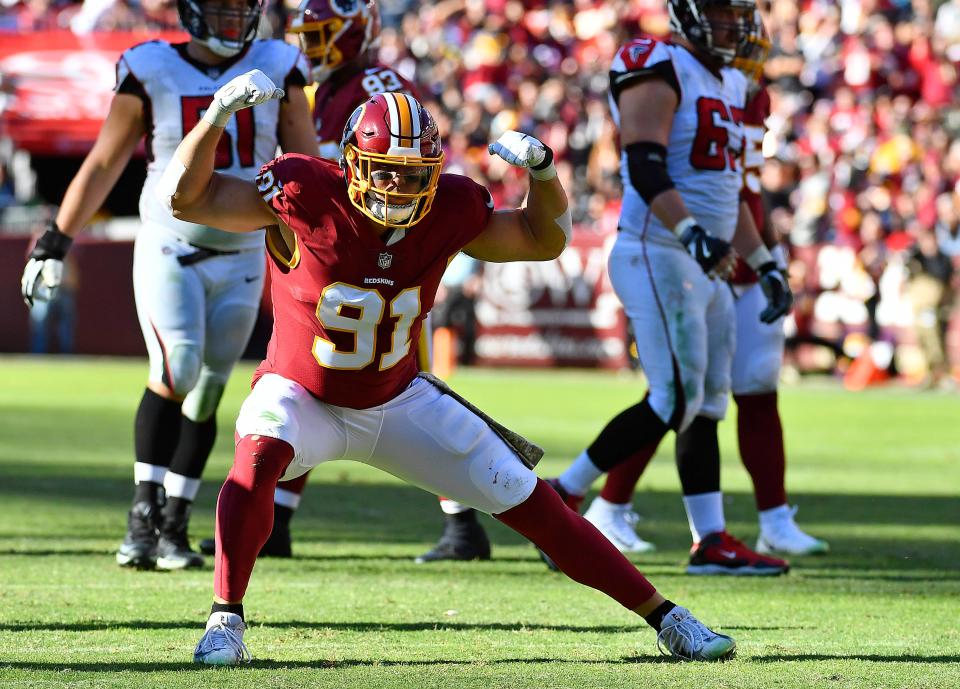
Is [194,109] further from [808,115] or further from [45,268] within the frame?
[808,115]

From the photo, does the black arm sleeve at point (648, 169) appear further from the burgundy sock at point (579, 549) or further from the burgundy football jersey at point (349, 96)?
the burgundy sock at point (579, 549)

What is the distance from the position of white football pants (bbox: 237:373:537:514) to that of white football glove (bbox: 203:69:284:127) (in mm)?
714

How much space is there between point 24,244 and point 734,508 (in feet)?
44.0

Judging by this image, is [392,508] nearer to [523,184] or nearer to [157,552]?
[157,552]

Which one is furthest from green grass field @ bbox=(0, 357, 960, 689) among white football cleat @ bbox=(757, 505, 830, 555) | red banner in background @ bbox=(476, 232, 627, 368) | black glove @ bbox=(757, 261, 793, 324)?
red banner in background @ bbox=(476, 232, 627, 368)

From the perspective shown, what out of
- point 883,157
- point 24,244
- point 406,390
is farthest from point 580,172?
point 406,390

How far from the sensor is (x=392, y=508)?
7.42 m

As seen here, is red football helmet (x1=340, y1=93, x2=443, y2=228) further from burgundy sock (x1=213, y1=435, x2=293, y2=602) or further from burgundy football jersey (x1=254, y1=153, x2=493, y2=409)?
burgundy sock (x1=213, y1=435, x2=293, y2=602)

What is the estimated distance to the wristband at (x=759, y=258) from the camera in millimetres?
5930

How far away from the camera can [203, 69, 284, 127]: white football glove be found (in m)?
3.97

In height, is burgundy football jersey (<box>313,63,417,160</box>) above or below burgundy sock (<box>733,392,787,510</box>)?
above

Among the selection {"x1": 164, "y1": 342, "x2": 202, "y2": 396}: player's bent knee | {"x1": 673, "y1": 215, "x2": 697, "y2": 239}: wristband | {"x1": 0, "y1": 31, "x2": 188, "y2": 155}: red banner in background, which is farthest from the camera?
{"x1": 0, "y1": 31, "x2": 188, "y2": 155}: red banner in background

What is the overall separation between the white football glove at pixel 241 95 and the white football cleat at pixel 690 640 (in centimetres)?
173

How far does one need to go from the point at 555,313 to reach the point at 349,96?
11620 millimetres
